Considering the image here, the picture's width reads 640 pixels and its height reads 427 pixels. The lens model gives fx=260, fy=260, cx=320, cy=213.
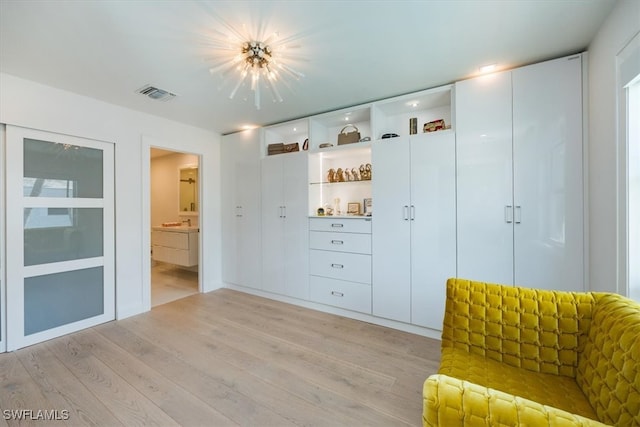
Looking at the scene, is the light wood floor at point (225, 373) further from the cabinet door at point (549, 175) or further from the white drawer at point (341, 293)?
the cabinet door at point (549, 175)

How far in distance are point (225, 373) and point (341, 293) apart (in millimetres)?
1496

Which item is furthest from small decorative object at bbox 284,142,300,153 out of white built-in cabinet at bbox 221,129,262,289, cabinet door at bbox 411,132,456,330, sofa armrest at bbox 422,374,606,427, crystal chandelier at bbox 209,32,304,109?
sofa armrest at bbox 422,374,606,427

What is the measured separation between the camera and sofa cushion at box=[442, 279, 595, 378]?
123 cm

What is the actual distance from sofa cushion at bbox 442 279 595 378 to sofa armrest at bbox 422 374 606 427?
71 centimetres

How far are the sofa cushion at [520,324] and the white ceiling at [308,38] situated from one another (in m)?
1.67

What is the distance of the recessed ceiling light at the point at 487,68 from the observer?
219 centimetres

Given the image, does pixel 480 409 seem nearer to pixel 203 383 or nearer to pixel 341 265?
pixel 203 383

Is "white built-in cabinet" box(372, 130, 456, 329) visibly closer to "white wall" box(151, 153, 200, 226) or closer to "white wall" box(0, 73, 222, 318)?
"white wall" box(0, 73, 222, 318)

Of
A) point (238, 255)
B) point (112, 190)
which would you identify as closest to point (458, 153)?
point (238, 255)

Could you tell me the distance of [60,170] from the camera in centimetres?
262

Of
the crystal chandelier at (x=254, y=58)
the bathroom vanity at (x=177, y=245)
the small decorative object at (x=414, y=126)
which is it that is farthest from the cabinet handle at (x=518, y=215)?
the bathroom vanity at (x=177, y=245)

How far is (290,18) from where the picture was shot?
1616 mm

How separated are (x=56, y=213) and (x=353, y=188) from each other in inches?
125

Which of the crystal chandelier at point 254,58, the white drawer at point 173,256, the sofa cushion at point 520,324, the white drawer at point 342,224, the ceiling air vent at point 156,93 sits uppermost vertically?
the ceiling air vent at point 156,93
